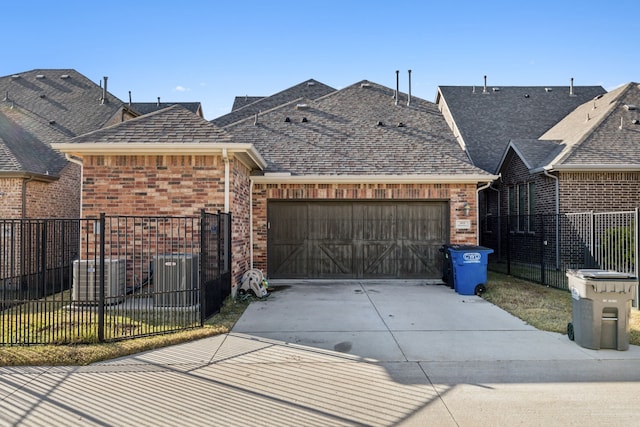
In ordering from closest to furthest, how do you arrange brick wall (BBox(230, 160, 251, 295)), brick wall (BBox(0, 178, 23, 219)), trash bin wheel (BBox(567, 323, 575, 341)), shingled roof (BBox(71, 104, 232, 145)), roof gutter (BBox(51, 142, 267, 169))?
1. trash bin wheel (BBox(567, 323, 575, 341))
2. roof gutter (BBox(51, 142, 267, 169))
3. shingled roof (BBox(71, 104, 232, 145))
4. brick wall (BBox(230, 160, 251, 295))
5. brick wall (BBox(0, 178, 23, 219))

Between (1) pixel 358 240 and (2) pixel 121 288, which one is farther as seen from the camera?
(1) pixel 358 240

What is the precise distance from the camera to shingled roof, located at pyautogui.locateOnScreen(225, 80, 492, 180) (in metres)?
11.7

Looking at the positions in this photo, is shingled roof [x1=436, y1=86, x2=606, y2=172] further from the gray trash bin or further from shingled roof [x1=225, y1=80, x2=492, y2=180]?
the gray trash bin

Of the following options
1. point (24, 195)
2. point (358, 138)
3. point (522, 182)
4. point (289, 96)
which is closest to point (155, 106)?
point (289, 96)

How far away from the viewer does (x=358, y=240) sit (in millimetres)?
11750

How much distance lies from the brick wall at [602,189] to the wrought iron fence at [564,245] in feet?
1.71

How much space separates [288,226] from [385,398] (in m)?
7.83

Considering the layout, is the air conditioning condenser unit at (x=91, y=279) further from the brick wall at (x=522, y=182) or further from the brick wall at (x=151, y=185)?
the brick wall at (x=522, y=182)

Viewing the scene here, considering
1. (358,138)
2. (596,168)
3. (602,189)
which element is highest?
(358,138)

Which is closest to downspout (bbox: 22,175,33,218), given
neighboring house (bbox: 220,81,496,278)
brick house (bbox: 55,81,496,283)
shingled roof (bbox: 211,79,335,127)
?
brick house (bbox: 55,81,496,283)

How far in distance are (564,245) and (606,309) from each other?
7606mm

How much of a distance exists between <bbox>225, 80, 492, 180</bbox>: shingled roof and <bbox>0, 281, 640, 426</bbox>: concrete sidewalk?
5496 mm

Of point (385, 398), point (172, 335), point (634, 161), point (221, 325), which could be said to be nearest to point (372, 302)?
point (221, 325)

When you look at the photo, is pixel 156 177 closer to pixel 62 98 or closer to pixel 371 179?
pixel 371 179
